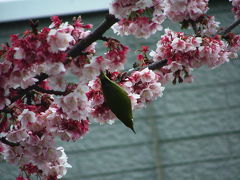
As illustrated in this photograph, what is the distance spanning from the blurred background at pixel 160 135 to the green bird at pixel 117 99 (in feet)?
4.07

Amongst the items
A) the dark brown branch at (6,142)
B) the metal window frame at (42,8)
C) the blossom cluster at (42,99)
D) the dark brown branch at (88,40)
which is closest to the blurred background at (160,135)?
the metal window frame at (42,8)

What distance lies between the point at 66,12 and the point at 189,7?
3.96 ft

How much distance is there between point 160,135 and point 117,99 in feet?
4.22

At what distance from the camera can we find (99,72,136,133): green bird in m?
0.84

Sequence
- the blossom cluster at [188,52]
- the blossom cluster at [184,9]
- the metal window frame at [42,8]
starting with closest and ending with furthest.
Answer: the blossom cluster at [184,9] → the blossom cluster at [188,52] → the metal window frame at [42,8]

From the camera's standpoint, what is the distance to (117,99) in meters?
0.84

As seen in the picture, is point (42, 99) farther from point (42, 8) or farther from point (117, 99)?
point (42, 8)

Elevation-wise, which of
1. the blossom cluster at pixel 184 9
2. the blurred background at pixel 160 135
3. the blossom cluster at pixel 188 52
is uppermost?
the blossom cluster at pixel 184 9

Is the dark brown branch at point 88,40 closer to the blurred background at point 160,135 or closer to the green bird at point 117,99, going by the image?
the green bird at point 117,99

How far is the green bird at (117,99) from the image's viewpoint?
84 centimetres

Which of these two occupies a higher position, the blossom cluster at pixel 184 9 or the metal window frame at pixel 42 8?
the blossom cluster at pixel 184 9

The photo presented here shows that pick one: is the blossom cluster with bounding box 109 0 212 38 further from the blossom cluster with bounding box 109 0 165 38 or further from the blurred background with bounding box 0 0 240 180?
the blurred background with bounding box 0 0 240 180

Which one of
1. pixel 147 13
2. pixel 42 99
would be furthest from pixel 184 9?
pixel 42 99

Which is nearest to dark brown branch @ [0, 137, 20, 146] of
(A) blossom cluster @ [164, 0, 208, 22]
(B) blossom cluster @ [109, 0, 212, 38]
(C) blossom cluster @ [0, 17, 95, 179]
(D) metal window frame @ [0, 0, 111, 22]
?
(C) blossom cluster @ [0, 17, 95, 179]
